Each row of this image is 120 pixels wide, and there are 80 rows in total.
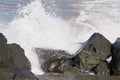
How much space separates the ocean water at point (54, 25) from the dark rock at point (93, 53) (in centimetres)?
119

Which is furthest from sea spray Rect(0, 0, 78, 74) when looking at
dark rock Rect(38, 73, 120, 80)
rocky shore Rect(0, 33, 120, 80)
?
dark rock Rect(38, 73, 120, 80)

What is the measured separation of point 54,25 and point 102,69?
5.52 m

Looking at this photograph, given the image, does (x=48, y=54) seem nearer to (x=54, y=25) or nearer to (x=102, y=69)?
(x=102, y=69)

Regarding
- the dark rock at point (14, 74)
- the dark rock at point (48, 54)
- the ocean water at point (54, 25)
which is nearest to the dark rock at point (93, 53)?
the dark rock at point (48, 54)

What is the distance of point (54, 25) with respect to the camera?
54.5 feet

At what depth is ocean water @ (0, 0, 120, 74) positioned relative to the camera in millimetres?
14533

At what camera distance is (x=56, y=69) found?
11430 mm

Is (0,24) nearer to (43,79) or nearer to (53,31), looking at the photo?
(53,31)

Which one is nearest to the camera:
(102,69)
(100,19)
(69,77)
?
(69,77)

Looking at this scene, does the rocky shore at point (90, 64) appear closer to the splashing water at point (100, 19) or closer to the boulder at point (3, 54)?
the boulder at point (3, 54)

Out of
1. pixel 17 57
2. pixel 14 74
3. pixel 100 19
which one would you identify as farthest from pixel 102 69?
pixel 100 19

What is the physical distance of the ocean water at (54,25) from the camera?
47.7ft

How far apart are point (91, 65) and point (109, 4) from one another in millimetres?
15148

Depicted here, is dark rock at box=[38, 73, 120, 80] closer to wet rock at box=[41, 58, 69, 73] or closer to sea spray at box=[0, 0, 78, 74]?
wet rock at box=[41, 58, 69, 73]
